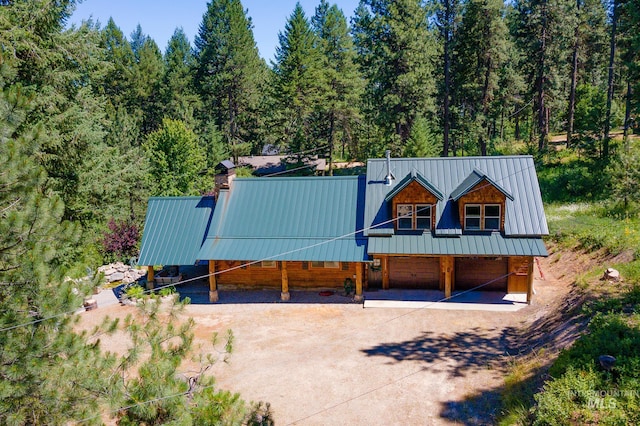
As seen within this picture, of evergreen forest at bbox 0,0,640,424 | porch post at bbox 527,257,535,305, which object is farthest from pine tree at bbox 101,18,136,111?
porch post at bbox 527,257,535,305

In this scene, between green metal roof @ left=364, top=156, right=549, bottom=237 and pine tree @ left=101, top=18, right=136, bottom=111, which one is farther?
pine tree @ left=101, top=18, right=136, bottom=111

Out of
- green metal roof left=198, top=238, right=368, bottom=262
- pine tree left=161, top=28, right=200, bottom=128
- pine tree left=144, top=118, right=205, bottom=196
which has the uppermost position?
pine tree left=161, top=28, right=200, bottom=128

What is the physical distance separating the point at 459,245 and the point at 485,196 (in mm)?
2479

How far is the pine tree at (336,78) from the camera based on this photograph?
42312 millimetres

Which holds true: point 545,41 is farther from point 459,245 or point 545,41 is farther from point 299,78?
point 459,245

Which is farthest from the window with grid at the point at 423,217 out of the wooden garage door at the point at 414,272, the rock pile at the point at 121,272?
the rock pile at the point at 121,272

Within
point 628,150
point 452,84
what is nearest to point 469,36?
point 452,84

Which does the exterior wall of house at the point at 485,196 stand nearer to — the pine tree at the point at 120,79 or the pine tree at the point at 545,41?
the pine tree at the point at 545,41

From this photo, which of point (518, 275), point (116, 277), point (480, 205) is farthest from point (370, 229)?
point (116, 277)

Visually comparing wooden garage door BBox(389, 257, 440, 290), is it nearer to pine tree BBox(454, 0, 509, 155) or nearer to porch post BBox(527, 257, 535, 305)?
porch post BBox(527, 257, 535, 305)

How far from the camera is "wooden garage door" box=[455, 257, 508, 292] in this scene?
2053 centimetres

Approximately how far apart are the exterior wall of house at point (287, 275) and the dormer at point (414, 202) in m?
3.17

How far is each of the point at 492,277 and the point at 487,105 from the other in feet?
75.9

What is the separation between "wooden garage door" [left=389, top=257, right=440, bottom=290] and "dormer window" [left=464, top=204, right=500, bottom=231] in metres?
2.35
